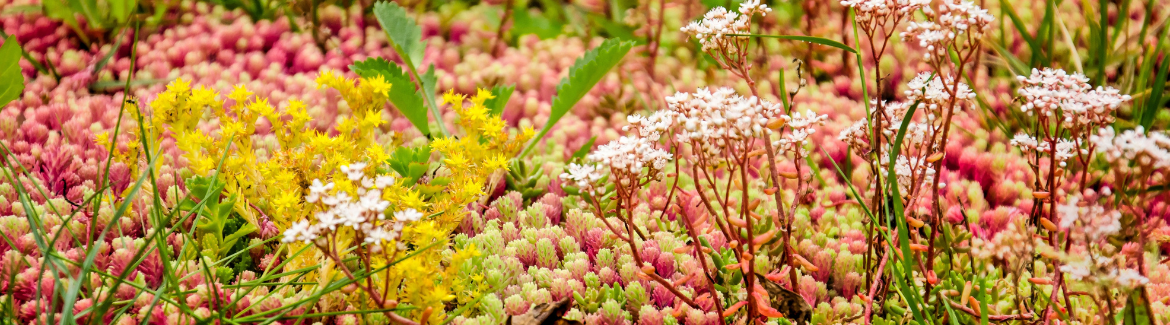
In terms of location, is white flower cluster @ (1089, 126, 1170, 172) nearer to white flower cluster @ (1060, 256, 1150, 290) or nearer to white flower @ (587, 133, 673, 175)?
white flower cluster @ (1060, 256, 1150, 290)

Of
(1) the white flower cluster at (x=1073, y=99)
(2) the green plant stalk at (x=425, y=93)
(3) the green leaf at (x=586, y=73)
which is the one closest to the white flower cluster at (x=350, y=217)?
(1) the white flower cluster at (x=1073, y=99)

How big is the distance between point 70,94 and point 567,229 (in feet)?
5.80

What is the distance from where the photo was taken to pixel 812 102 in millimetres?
2732

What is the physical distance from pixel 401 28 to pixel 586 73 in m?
0.67

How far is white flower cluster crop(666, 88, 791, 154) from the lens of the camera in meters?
1.14

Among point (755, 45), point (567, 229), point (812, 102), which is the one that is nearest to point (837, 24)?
point (755, 45)

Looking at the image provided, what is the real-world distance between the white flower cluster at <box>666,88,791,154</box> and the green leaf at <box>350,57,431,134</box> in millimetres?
1081

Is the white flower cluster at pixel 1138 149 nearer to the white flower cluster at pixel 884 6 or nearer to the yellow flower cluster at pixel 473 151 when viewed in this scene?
the white flower cluster at pixel 884 6

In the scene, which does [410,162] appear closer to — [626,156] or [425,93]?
[425,93]

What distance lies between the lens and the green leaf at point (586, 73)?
2219 mm

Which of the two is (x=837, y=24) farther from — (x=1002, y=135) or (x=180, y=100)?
(x=180, y=100)

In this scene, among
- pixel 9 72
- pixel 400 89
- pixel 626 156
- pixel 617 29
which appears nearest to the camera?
pixel 626 156

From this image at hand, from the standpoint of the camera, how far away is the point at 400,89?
2176mm

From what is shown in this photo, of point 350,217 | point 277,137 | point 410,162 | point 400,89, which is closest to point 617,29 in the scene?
point 400,89
